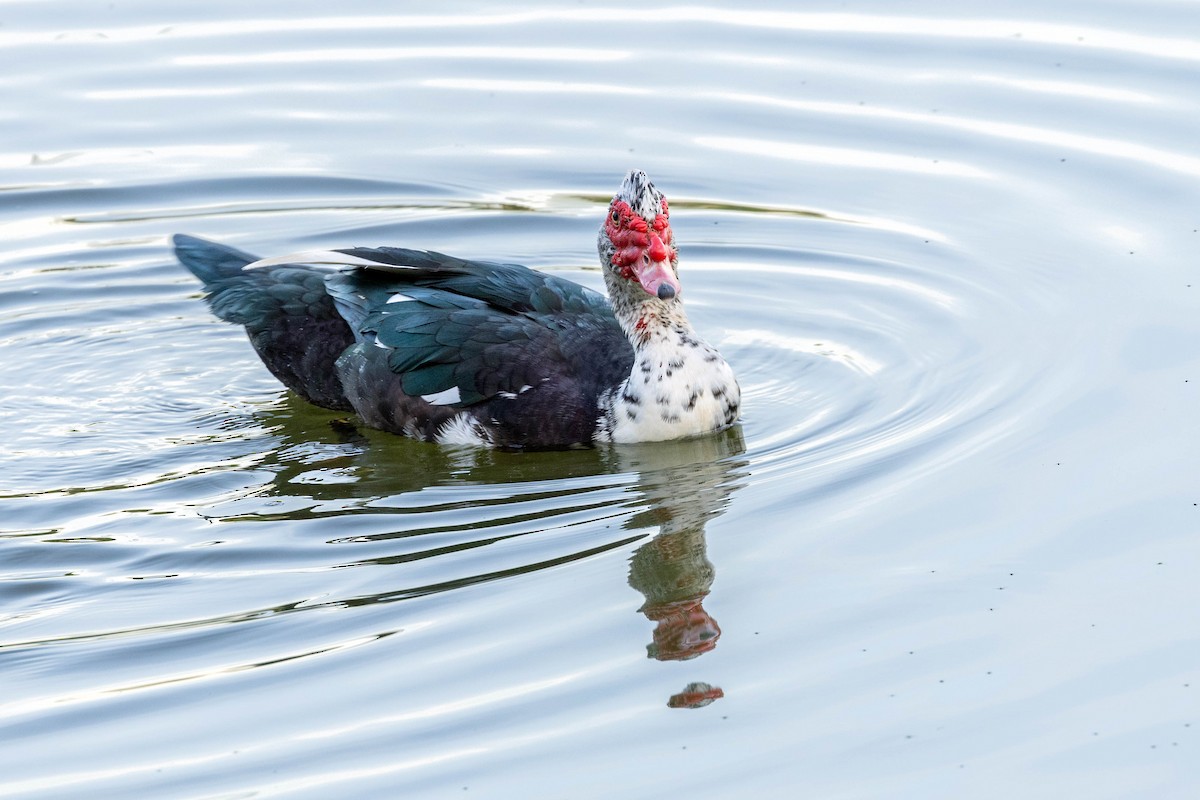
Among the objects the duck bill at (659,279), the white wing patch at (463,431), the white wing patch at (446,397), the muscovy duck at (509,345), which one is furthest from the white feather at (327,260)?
the duck bill at (659,279)

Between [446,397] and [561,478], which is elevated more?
[446,397]

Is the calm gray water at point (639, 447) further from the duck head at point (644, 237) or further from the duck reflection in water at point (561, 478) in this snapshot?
the duck head at point (644, 237)

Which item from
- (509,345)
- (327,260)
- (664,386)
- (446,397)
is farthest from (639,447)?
(327,260)

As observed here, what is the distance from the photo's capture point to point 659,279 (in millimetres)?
7434

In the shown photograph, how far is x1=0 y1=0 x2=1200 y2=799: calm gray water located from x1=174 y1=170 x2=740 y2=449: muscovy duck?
17 cm

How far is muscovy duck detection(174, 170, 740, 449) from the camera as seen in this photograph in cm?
753

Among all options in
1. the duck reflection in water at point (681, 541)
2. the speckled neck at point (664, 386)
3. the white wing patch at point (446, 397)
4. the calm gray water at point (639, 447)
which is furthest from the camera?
the white wing patch at point (446, 397)

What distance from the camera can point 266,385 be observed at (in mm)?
8680

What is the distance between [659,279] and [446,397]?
3.53 feet

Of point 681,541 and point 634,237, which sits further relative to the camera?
point 634,237

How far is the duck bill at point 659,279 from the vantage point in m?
7.38

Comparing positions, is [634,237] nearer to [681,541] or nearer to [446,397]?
[446,397]

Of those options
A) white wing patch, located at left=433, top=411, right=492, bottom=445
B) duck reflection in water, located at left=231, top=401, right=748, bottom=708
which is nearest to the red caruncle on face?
duck reflection in water, located at left=231, top=401, right=748, bottom=708

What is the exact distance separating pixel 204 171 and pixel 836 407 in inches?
190
